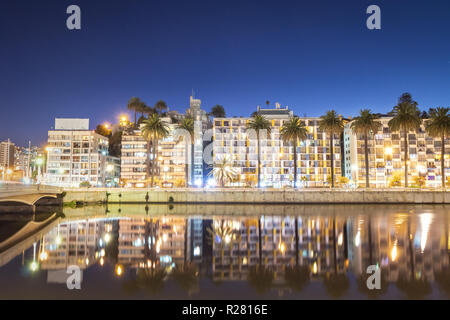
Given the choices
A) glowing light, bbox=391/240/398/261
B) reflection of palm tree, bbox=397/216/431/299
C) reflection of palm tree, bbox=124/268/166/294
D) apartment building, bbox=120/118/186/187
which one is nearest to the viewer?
reflection of palm tree, bbox=397/216/431/299

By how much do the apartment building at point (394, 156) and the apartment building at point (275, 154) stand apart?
12510mm

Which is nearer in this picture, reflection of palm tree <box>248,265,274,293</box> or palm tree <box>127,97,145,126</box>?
reflection of palm tree <box>248,265,274,293</box>

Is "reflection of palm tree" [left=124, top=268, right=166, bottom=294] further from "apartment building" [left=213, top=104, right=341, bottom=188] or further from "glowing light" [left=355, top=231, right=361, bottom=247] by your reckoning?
"apartment building" [left=213, top=104, right=341, bottom=188]

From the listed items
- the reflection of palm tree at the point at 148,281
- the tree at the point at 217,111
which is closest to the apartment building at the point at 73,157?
the tree at the point at 217,111

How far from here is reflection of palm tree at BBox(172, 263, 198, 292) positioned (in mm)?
20109

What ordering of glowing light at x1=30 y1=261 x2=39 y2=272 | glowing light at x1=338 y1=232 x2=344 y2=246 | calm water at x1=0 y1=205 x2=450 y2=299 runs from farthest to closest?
glowing light at x1=338 y1=232 x2=344 y2=246 < glowing light at x1=30 y1=261 x2=39 y2=272 < calm water at x1=0 y1=205 x2=450 y2=299

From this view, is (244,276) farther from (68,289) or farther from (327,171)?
(327,171)

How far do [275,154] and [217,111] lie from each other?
59.3 m

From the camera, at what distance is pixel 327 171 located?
147 meters

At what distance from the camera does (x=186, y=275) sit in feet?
73.5

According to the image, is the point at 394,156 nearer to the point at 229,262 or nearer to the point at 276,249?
the point at 276,249

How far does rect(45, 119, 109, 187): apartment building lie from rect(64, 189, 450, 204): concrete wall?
52.9 meters

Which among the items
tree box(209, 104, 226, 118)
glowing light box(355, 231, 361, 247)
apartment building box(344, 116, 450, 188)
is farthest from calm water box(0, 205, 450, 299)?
tree box(209, 104, 226, 118)

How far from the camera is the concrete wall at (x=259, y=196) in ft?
298
